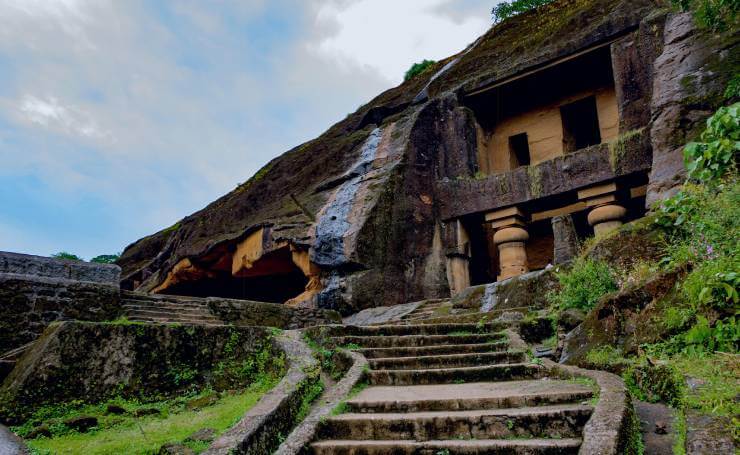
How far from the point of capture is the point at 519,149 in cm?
1650

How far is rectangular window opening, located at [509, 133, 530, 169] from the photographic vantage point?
1598 centimetres

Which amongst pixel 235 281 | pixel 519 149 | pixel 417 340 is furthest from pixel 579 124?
pixel 417 340

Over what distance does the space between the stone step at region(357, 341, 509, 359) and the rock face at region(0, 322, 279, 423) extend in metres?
1.14

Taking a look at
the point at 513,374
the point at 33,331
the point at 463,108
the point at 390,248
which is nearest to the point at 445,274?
the point at 390,248

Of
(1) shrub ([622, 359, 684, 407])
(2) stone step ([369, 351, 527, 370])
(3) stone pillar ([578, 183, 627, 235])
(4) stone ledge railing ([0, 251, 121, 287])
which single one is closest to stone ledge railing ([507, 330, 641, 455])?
(1) shrub ([622, 359, 684, 407])

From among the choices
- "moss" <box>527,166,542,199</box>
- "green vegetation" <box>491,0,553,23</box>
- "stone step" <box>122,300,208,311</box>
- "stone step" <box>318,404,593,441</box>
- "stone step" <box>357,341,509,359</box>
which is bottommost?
"stone step" <box>318,404,593,441</box>

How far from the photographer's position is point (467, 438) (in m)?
3.60

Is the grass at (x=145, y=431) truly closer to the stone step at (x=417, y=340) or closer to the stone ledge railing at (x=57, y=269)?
the stone step at (x=417, y=340)

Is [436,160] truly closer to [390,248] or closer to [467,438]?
[390,248]

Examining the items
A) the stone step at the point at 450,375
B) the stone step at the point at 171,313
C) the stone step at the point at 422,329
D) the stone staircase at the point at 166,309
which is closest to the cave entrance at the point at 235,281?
the stone staircase at the point at 166,309

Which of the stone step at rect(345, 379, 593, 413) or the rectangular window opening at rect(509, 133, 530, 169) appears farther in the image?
the rectangular window opening at rect(509, 133, 530, 169)

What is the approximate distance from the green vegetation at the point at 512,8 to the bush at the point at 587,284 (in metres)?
15.8

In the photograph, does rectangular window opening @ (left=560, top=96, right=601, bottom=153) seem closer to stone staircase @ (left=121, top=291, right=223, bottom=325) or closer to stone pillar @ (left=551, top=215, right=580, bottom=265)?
stone pillar @ (left=551, top=215, right=580, bottom=265)

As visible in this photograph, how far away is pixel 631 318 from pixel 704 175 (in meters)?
1.70
